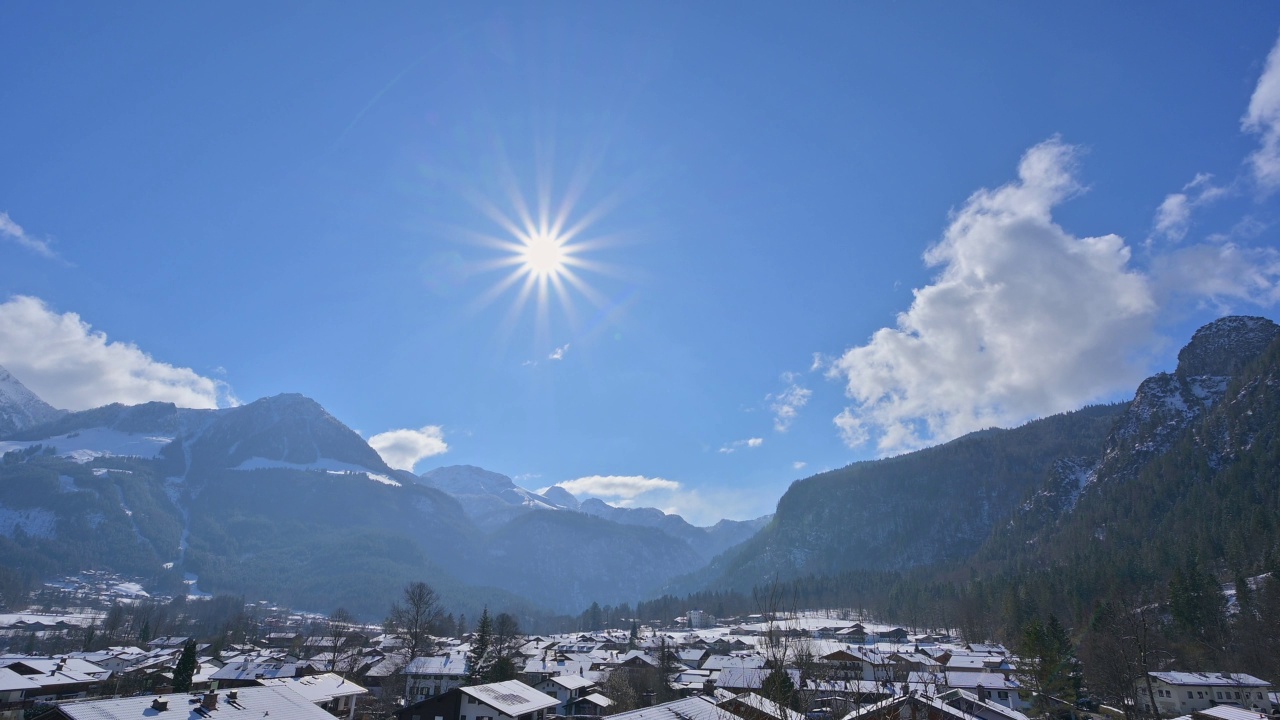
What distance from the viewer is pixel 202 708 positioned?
3106 centimetres

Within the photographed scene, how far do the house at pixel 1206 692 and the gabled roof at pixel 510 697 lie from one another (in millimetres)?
52462

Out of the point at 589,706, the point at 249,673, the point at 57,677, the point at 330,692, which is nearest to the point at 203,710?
the point at 330,692

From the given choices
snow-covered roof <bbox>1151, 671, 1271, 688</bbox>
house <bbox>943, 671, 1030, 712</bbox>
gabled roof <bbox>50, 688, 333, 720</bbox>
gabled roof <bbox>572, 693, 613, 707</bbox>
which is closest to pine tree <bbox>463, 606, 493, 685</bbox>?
gabled roof <bbox>572, 693, 613, 707</bbox>

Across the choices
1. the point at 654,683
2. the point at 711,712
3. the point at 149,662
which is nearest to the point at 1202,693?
the point at 654,683

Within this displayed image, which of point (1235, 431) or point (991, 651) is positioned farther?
point (1235, 431)

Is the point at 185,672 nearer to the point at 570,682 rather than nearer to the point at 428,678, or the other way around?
the point at 428,678

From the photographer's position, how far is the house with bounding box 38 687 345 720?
2737cm

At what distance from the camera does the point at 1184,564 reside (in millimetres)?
108375

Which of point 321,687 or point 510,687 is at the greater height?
point 321,687

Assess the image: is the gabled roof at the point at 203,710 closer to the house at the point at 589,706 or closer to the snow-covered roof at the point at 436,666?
the house at the point at 589,706

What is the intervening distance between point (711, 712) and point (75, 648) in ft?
484

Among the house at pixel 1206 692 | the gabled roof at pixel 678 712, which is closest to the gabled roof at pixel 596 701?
the gabled roof at pixel 678 712

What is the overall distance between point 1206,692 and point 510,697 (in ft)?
202

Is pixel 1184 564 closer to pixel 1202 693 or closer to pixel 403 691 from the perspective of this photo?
pixel 1202 693
